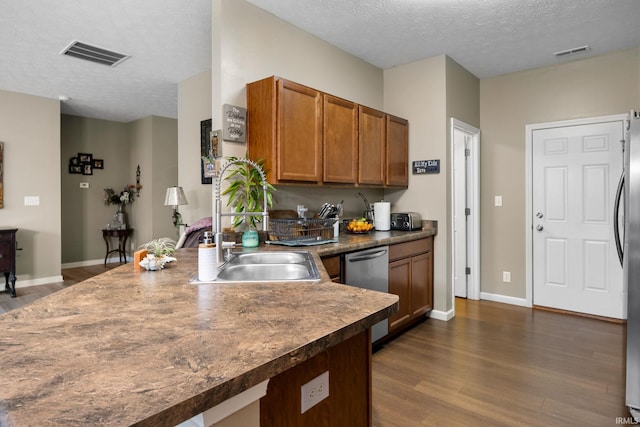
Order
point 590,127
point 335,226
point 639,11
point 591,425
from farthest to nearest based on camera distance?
point 590,127
point 335,226
point 639,11
point 591,425

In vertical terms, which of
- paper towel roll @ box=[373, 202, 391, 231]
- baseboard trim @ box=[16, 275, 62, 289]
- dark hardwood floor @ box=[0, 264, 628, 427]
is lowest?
dark hardwood floor @ box=[0, 264, 628, 427]

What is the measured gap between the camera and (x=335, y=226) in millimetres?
3125

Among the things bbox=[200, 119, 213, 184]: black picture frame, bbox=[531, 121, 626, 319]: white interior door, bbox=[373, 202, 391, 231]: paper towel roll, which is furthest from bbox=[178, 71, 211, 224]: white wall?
bbox=[531, 121, 626, 319]: white interior door

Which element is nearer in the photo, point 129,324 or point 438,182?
point 129,324

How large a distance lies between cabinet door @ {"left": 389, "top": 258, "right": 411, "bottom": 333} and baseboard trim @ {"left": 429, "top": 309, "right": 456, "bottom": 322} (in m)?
0.57

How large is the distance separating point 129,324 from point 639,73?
466 cm

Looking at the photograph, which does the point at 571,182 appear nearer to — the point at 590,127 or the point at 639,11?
the point at 590,127

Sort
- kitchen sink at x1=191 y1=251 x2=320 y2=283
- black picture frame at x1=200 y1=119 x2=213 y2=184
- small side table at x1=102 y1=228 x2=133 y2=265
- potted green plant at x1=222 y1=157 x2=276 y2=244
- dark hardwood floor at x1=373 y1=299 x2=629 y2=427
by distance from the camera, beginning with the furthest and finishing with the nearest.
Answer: small side table at x1=102 y1=228 x2=133 y2=265 → black picture frame at x1=200 y1=119 x2=213 y2=184 → potted green plant at x1=222 y1=157 x2=276 y2=244 → dark hardwood floor at x1=373 y1=299 x2=629 y2=427 → kitchen sink at x1=191 y1=251 x2=320 y2=283

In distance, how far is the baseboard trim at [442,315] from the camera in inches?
147

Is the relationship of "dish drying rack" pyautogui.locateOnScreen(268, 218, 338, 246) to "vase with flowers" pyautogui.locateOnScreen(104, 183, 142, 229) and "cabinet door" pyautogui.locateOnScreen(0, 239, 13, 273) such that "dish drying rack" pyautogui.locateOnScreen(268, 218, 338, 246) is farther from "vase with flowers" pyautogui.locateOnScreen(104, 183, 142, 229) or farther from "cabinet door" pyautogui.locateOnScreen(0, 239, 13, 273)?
"vase with flowers" pyautogui.locateOnScreen(104, 183, 142, 229)


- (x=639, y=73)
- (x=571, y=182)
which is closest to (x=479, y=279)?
(x=571, y=182)

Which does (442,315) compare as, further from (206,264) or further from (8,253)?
(8,253)

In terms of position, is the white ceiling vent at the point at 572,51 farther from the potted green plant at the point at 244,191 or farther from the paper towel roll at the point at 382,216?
the potted green plant at the point at 244,191

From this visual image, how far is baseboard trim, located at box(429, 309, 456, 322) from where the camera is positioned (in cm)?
372
